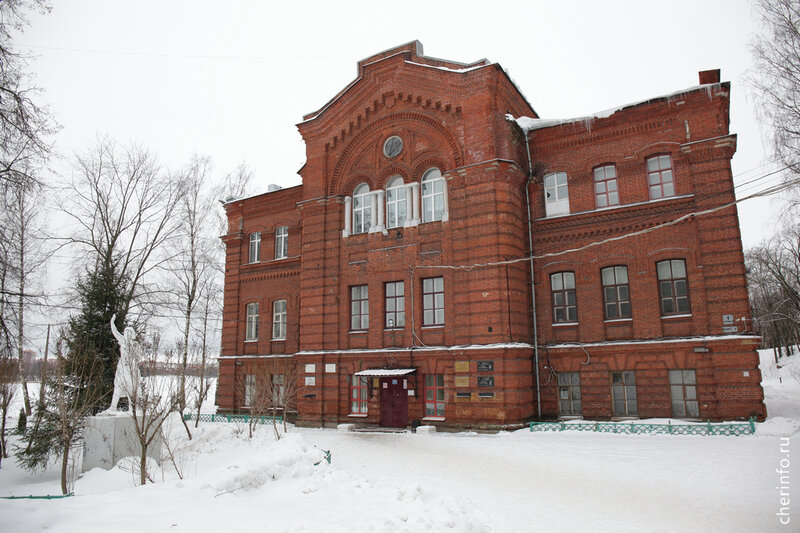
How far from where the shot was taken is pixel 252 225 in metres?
29.8

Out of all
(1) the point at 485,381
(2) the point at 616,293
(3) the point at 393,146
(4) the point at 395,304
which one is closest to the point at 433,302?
(4) the point at 395,304

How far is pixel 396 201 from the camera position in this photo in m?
23.4

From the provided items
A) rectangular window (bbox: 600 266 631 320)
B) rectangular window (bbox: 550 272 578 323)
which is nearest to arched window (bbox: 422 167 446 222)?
rectangular window (bbox: 550 272 578 323)

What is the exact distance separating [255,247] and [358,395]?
1146cm

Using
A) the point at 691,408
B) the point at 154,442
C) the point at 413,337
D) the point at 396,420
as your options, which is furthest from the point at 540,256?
the point at 154,442

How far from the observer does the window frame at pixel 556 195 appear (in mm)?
21766

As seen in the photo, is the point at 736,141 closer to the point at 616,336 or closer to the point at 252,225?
the point at 616,336

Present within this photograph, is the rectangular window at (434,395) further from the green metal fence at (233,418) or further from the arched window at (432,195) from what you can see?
the green metal fence at (233,418)

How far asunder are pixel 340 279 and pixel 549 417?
10.7m

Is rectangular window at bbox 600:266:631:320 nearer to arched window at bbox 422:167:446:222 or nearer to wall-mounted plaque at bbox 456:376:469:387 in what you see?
wall-mounted plaque at bbox 456:376:469:387

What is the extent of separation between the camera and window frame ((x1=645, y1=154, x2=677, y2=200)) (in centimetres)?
2006

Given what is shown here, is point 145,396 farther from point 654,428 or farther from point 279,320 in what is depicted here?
point 654,428

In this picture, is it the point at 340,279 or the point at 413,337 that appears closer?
the point at 413,337

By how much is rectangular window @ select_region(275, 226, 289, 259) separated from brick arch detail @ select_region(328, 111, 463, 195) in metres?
4.92
